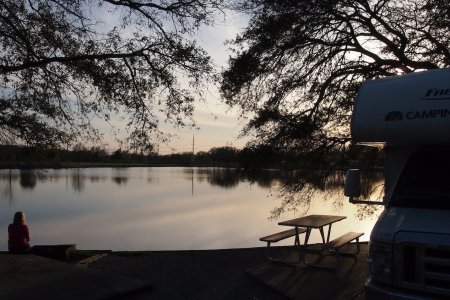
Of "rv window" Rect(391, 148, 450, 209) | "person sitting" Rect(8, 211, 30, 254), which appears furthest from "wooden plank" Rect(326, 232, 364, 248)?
"person sitting" Rect(8, 211, 30, 254)

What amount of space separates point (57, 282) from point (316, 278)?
409 cm

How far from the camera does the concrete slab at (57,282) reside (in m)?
7.04

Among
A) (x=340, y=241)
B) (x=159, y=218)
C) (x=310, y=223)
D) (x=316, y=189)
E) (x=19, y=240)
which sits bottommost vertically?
(x=159, y=218)

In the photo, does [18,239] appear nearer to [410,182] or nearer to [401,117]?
[410,182]

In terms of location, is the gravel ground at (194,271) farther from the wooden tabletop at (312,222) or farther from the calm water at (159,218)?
the calm water at (159,218)

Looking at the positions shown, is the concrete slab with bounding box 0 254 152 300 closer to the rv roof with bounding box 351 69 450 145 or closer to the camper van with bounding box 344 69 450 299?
the camper van with bounding box 344 69 450 299

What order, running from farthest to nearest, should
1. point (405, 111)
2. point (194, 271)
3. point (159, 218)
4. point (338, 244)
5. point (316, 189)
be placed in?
point (159, 218)
point (316, 189)
point (194, 271)
point (338, 244)
point (405, 111)

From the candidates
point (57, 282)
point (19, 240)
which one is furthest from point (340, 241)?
point (19, 240)

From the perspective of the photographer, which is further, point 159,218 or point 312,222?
point 159,218

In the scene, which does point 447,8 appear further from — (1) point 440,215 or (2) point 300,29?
(1) point 440,215

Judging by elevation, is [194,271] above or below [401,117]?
below

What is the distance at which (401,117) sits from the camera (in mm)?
5223

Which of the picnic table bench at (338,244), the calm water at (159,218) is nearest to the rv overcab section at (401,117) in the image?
the picnic table bench at (338,244)

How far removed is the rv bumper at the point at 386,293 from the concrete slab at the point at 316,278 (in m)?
2.36
